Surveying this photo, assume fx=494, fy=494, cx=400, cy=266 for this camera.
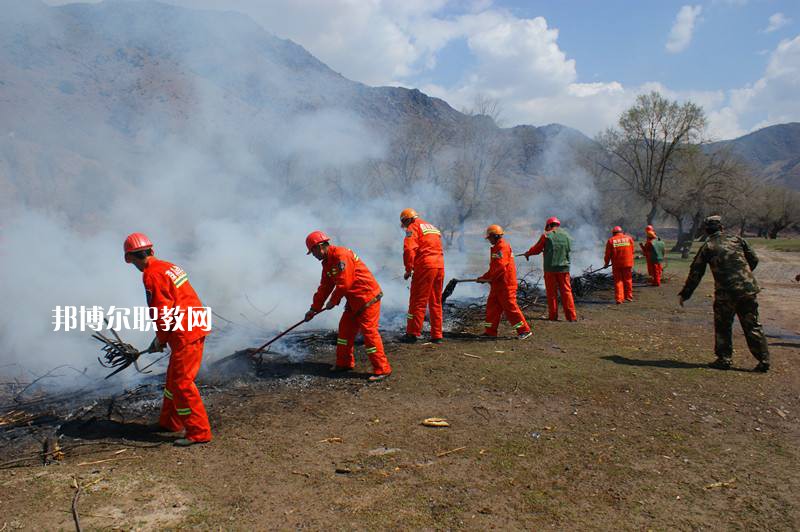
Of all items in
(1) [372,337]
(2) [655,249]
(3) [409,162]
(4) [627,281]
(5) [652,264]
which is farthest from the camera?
(3) [409,162]

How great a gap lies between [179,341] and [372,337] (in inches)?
72.4

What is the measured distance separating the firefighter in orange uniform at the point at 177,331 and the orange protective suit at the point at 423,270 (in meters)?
2.88

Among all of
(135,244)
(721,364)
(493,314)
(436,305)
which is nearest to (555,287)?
(493,314)

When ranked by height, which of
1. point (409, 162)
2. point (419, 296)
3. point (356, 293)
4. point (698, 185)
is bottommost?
point (419, 296)

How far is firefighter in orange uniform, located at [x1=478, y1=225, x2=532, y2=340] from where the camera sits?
251 inches

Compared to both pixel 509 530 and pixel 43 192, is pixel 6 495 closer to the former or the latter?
pixel 509 530

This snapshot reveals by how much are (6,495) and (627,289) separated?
33.6 feet

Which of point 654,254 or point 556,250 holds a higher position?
point 556,250

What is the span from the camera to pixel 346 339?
5047mm

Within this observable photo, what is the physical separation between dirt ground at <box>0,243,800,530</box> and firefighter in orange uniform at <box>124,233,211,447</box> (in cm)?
20

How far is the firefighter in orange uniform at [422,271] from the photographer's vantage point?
6027 mm

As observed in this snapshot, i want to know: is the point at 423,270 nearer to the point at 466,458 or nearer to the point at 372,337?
the point at 372,337

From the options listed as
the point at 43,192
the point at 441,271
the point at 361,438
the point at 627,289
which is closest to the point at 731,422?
the point at 361,438

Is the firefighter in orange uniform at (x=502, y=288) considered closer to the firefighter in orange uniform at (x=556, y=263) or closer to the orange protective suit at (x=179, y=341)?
the firefighter in orange uniform at (x=556, y=263)
